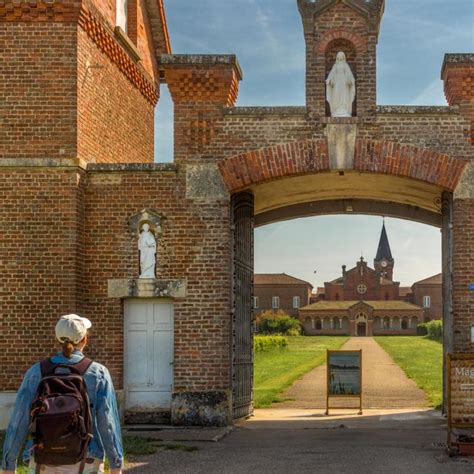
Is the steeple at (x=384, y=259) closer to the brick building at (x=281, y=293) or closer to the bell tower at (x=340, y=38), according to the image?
the brick building at (x=281, y=293)

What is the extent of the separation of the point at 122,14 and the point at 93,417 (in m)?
14.6

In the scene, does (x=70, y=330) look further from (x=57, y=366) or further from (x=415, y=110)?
(x=415, y=110)

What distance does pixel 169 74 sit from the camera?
1542 cm

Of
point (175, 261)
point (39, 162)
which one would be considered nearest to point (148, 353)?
point (175, 261)

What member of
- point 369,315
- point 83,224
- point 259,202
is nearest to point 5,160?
point 83,224

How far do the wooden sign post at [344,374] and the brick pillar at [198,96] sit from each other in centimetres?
531

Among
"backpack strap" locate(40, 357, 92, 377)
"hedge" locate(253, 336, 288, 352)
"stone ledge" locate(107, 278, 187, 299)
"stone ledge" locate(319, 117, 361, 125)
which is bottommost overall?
"hedge" locate(253, 336, 288, 352)

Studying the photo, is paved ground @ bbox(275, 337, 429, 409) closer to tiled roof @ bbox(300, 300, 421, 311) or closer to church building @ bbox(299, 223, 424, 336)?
church building @ bbox(299, 223, 424, 336)

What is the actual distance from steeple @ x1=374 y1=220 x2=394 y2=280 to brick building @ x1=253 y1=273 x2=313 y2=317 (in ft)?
58.0

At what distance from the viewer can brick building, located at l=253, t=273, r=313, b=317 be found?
124 metres

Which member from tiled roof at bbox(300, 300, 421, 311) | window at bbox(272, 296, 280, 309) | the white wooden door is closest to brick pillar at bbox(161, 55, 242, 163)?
the white wooden door

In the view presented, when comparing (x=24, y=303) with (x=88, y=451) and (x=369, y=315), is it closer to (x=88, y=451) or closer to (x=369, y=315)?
(x=88, y=451)

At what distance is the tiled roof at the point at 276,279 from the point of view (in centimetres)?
12525

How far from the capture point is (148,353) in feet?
50.7
